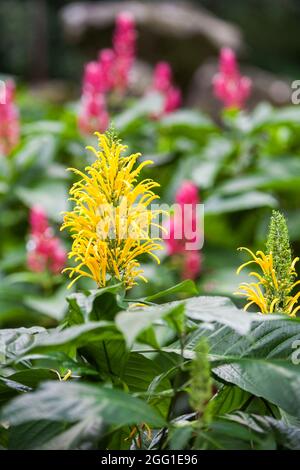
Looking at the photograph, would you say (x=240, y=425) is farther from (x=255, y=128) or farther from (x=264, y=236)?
(x=255, y=128)

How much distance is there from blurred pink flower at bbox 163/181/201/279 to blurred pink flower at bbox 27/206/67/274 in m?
0.54

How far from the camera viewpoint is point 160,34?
10.4 meters

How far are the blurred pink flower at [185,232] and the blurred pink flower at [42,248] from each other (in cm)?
54

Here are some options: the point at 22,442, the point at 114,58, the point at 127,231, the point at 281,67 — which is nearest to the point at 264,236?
the point at 114,58

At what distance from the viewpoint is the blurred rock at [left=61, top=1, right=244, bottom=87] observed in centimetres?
1023

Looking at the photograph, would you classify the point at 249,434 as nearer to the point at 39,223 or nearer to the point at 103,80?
the point at 39,223

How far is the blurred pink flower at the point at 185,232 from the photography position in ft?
10.4

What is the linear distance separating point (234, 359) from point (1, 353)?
1.21 ft

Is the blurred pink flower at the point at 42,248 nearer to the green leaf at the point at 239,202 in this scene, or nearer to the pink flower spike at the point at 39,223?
the pink flower spike at the point at 39,223

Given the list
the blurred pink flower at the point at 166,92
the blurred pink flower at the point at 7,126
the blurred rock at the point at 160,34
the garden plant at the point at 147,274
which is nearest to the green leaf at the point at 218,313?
the garden plant at the point at 147,274

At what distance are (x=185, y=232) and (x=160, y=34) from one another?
300 inches

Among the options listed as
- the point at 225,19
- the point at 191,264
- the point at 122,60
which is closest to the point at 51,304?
the point at 191,264

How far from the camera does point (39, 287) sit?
382 centimetres

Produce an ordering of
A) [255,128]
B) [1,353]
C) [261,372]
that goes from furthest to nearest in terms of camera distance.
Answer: [255,128] < [1,353] < [261,372]
